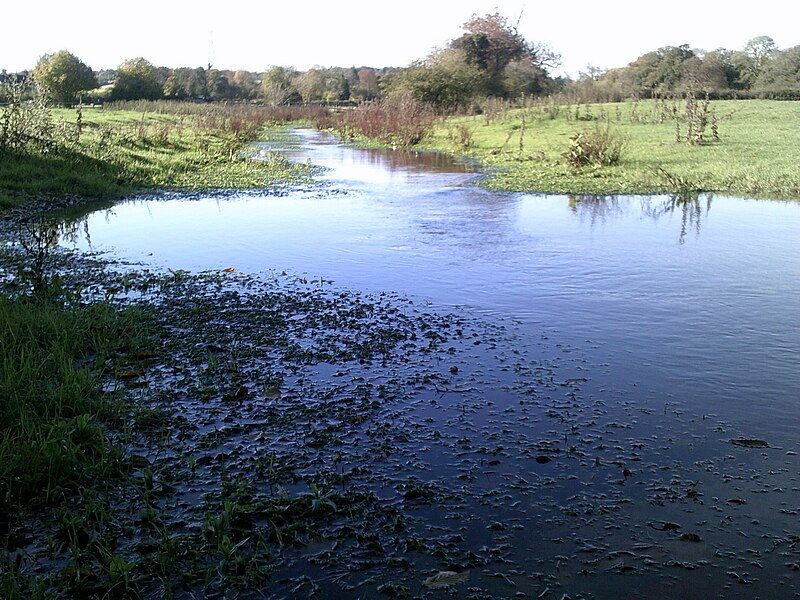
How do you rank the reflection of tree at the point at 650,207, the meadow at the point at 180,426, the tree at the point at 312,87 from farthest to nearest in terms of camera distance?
the tree at the point at 312,87, the reflection of tree at the point at 650,207, the meadow at the point at 180,426

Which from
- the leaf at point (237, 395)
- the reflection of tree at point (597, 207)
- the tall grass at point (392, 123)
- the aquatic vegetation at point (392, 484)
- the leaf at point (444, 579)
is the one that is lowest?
the leaf at point (444, 579)

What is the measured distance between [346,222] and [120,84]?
48083mm

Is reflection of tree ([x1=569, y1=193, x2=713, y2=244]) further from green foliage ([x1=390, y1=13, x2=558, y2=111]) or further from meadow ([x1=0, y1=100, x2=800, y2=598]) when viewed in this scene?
green foliage ([x1=390, y1=13, x2=558, y2=111])

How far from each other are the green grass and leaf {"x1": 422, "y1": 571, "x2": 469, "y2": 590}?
13.6 m

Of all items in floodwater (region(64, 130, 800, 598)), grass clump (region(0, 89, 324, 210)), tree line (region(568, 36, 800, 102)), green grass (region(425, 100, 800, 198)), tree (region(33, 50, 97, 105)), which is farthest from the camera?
tree (region(33, 50, 97, 105))

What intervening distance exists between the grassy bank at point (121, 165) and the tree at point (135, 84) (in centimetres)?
2862

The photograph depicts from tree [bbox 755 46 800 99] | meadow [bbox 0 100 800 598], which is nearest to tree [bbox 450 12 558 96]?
tree [bbox 755 46 800 99]

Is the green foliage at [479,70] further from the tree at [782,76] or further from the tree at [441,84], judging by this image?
the tree at [782,76]

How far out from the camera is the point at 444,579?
3.03 m

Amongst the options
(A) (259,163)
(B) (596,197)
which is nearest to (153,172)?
(A) (259,163)

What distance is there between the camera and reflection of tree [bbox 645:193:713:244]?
460 inches

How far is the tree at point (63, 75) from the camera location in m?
44.8

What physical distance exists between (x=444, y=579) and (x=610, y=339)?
11.8 feet

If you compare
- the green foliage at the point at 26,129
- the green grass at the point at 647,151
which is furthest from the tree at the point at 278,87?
the green foliage at the point at 26,129
